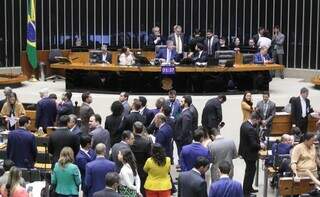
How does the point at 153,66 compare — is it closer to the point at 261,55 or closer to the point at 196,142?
the point at 261,55

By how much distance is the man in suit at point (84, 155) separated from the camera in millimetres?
12789

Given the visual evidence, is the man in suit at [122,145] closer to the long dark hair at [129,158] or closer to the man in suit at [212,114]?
the long dark hair at [129,158]

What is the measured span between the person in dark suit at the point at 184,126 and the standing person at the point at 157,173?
394 centimetres

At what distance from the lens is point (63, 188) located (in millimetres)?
12352

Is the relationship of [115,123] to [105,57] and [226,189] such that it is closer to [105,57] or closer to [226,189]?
[226,189]

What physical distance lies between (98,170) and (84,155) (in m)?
0.90

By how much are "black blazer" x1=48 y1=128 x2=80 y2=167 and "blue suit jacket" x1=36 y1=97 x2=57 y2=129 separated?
408 centimetres

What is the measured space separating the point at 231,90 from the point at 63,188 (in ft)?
42.1

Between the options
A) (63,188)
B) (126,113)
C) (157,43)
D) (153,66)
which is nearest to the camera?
(63,188)

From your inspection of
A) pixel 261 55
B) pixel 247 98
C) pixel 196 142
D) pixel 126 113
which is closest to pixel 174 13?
pixel 261 55

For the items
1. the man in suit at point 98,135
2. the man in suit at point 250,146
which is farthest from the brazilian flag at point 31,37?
Answer: the man in suit at point 250,146

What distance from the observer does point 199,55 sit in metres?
24.4

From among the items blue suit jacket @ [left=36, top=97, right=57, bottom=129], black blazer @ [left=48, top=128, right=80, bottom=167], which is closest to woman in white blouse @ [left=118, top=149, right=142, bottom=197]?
black blazer @ [left=48, top=128, right=80, bottom=167]

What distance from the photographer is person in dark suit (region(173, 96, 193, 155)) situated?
648 inches
